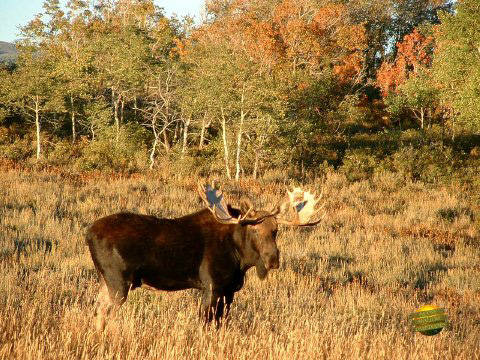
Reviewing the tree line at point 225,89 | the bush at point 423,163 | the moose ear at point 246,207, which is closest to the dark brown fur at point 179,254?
the moose ear at point 246,207

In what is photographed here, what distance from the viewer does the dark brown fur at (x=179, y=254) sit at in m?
4.99

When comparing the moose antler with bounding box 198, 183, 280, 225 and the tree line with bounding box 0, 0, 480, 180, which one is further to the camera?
the tree line with bounding box 0, 0, 480, 180

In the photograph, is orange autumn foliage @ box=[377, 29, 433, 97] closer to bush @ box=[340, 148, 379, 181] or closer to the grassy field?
bush @ box=[340, 148, 379, 181]

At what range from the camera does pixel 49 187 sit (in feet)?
58.9

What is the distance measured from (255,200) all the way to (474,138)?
18362mm

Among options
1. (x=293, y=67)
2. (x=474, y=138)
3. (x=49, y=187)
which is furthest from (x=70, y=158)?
(x=474, y=138)

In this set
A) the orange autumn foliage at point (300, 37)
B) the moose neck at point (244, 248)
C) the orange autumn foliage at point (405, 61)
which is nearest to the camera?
the moose neck at point (244, 248)

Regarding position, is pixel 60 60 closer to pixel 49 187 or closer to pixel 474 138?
pixel 49 187

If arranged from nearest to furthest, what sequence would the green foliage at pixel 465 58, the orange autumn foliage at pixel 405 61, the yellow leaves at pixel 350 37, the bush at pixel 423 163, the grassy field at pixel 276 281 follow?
1. the grassy field at pixel 276 281
2. the green foliage at pixel 465 58
3. the bush at pixel 423 163
4. the yellow leaves at pixel 350 37
5. the orange autumn foliage at pixel 405 61

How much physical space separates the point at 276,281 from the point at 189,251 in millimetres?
3641

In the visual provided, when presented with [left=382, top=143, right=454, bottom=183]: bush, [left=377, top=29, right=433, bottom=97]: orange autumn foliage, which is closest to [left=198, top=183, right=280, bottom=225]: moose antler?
[left=382, top=143, right=454, bottom=183]: bush

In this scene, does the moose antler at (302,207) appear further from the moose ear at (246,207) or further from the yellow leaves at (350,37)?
the yellow leaves at (350,37)

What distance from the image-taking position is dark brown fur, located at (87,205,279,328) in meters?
4.99

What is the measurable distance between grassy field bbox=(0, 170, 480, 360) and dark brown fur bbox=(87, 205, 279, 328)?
303 millimetres
